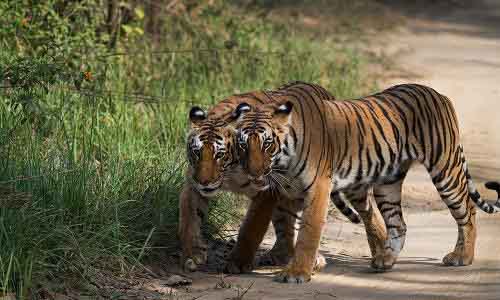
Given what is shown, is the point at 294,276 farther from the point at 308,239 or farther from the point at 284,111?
the point at 284,111

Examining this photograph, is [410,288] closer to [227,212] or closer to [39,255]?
[227,212]

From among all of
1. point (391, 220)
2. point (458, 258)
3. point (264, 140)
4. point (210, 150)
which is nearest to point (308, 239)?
point (264, 140)

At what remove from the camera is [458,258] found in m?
6.30

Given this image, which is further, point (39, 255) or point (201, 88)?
point (201, 88)

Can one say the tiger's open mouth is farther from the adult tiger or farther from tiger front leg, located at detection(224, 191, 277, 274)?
tiger front leg, located at detection(224, 191, 277, 274)

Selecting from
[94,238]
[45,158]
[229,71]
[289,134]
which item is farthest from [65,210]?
[229,71]

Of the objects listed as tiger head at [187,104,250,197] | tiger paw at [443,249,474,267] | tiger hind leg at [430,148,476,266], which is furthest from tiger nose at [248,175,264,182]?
tiger paw at [443,249,474,267]

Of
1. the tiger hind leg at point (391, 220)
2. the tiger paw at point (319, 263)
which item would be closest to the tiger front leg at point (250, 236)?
the tiger paw at point (319, 263)

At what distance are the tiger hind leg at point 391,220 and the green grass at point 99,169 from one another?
102 centimetres

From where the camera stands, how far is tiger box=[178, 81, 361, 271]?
5.60m

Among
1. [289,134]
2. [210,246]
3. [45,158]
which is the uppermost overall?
[289,134]

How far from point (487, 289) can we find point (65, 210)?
223 cm

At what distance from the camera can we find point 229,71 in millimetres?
10477

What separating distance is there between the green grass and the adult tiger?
0.68 m
